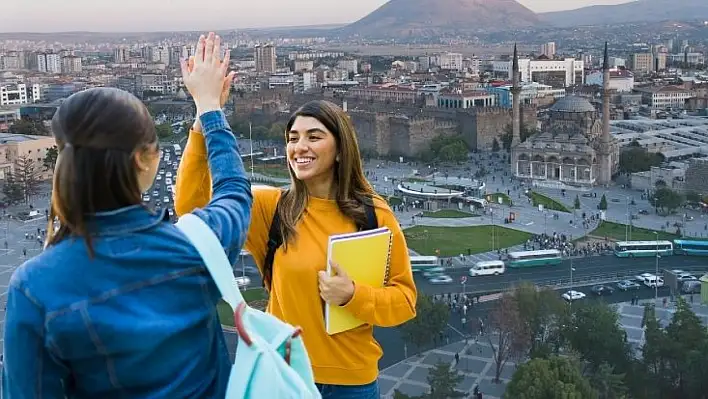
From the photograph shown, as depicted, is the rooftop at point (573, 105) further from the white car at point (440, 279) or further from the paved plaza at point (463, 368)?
the paved plaza at point (463, 368)

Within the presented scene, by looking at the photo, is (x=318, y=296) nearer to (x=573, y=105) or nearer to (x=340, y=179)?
(x=340, y=179)

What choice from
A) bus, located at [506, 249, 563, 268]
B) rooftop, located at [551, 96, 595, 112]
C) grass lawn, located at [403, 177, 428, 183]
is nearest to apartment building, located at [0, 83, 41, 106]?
grass lawn, located at [403, 177, 428, 183]

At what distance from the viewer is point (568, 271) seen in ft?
28.0

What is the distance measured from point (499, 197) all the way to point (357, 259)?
11669mm

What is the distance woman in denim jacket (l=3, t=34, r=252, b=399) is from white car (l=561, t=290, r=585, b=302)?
6873mm

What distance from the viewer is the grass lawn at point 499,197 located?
40.4 ft

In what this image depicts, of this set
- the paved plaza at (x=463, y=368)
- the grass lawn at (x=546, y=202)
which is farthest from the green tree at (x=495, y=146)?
the paved plaza at (x=463, y=368)

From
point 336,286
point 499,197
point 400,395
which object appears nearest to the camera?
point 336,286

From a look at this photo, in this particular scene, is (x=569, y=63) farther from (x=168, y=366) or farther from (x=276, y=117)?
(x=168, y=366)

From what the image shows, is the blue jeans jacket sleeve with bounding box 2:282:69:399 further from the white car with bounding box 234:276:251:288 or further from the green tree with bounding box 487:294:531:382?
the white car with bounding box 234:276:251:288

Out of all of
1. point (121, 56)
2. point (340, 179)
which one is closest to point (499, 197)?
point (340, 179)

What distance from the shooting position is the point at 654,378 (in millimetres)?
5270

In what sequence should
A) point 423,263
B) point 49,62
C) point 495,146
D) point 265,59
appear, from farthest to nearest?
1. point 49,62
2. point 265,59
3. point 495,146
4. point 423,263

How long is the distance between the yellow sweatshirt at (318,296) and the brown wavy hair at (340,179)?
1 centimetres
